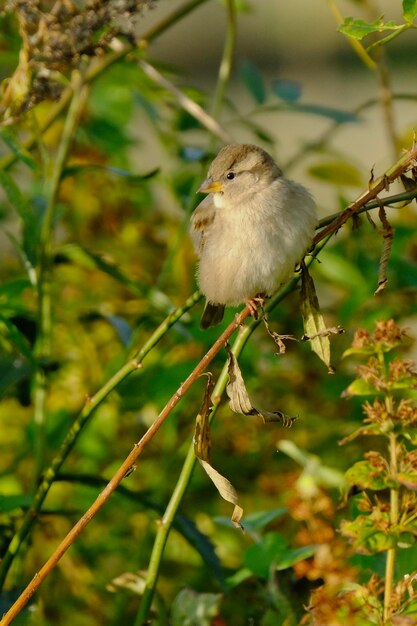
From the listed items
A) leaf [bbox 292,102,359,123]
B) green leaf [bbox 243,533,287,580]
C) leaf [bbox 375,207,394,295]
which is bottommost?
green leaf [bbox 243,533,287,580]

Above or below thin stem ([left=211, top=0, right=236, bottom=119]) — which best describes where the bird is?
below

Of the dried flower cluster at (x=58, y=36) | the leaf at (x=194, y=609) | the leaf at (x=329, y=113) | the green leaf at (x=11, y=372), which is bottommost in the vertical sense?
the leaf at (x=194, y=609)

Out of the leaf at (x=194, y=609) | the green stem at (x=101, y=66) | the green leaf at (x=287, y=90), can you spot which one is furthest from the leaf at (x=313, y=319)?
the green leaf at (x=287, y=90)

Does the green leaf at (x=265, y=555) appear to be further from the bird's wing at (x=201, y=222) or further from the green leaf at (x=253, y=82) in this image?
the green leaf at (x=253, y=82)

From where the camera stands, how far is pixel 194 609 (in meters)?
1.63

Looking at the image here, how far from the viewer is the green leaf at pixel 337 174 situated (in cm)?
284

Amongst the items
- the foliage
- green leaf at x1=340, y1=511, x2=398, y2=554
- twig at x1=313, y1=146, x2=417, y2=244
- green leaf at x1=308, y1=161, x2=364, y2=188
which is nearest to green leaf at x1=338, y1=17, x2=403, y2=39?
the foliage

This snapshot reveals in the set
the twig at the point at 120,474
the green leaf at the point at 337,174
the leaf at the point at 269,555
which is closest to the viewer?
the twig at the point at 120,474

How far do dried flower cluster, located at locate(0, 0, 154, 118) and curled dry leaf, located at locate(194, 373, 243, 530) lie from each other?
667 millimetres

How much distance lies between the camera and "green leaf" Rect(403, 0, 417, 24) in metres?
1.33

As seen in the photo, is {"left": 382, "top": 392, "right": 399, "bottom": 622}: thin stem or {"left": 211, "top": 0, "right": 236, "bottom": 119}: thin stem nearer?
{"left": 382, "top": 392, "right": 399, "bottom": 622}: thin stem

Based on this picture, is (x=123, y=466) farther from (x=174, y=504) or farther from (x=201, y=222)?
(x=201, y=222)

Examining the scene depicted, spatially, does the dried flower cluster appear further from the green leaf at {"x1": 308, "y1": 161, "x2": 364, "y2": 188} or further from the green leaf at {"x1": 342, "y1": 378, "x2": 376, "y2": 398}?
the green leaf at {"x1": 308, "y1": 161, "x2": 364, "y2": 188}

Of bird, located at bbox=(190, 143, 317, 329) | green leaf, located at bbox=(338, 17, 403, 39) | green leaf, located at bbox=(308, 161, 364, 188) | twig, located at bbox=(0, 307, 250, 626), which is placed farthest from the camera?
green leaf, located at bbox=(308, 161, 364, 188)
